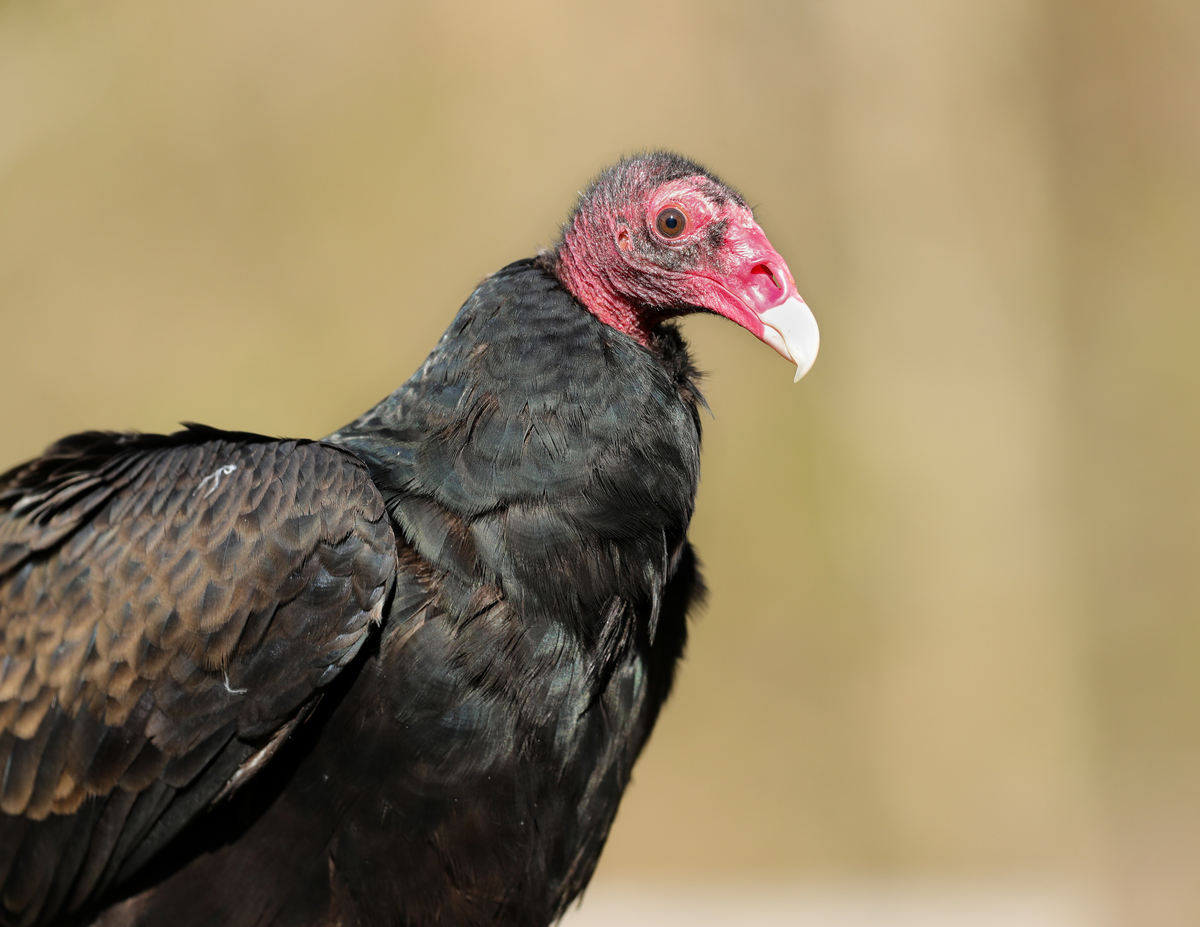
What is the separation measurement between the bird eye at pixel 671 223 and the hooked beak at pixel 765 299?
147mm

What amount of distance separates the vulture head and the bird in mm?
330

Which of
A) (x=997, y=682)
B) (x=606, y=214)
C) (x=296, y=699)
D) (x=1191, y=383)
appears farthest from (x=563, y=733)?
(x=1191, y=383)

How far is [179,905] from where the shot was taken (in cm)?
252

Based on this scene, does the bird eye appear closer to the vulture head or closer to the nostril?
the vulture head

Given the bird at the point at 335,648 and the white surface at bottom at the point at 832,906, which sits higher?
the bird at the point at 335,648

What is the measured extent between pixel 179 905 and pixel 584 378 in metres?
1.59

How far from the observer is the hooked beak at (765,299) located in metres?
2.82

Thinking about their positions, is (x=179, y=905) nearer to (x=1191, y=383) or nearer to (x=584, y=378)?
(x=584, y=378)

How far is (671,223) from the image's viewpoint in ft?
9.84

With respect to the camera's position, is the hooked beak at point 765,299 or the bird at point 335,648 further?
the hooked beak at point 765,299

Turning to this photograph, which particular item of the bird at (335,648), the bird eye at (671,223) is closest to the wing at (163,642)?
the bird at (335,648)

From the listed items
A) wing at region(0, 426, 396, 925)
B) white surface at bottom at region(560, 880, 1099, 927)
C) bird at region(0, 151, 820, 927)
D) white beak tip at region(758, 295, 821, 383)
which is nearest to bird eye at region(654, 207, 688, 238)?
white beak tip at region(758, 295, 821, 383)

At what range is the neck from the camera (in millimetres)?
2986

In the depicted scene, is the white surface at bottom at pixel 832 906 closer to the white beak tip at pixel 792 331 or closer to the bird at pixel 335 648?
the bird at pixel 335 648
